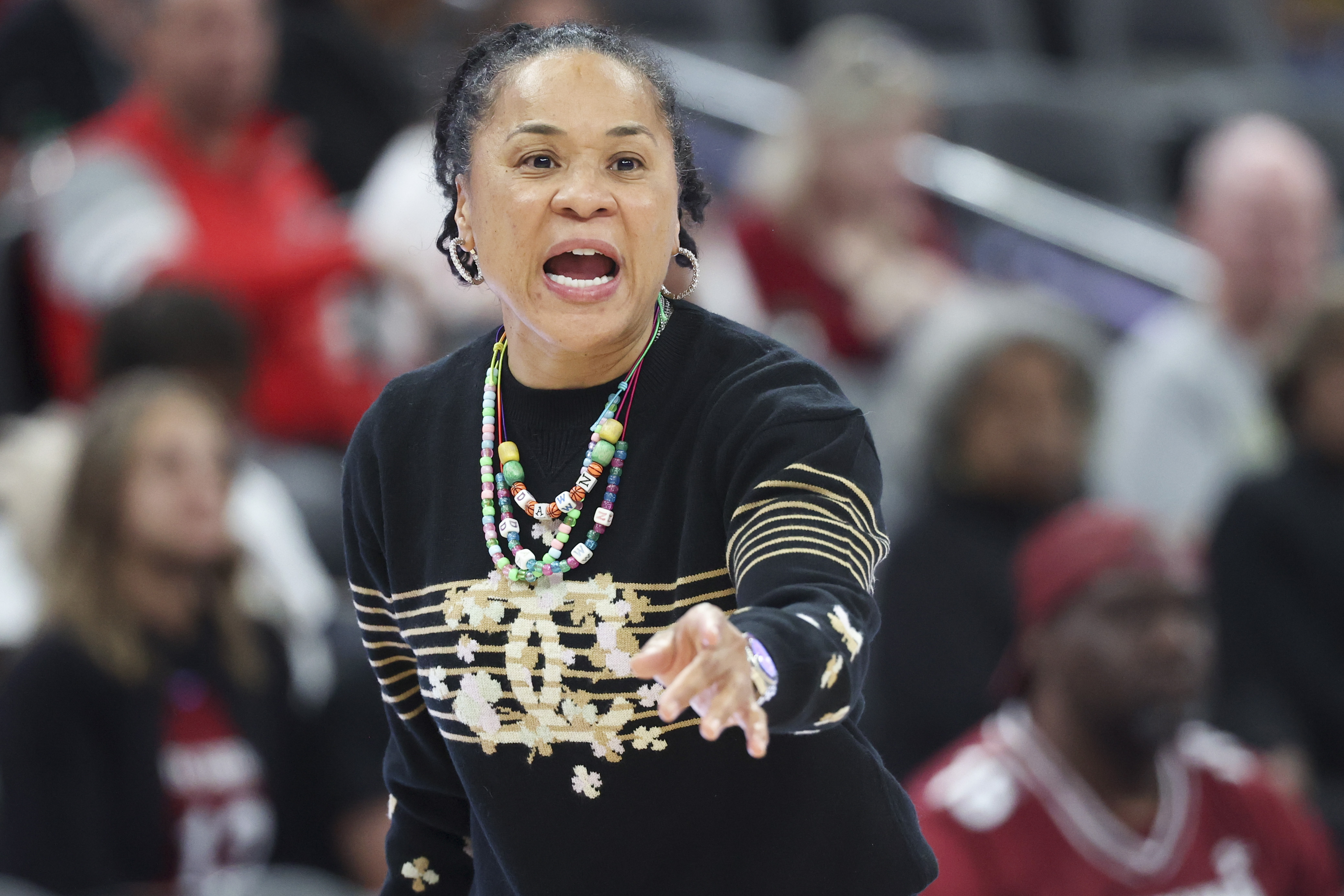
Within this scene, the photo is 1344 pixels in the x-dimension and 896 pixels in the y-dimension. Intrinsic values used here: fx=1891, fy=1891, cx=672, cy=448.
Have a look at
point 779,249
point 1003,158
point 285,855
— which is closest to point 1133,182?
point 1003,158

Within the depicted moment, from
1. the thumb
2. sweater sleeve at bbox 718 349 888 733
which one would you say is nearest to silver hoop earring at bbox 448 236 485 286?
sweater sleeve at bbox 718 349 888 733

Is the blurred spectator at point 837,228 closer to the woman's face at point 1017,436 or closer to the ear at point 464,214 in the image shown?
the woman's face at point 1017,436

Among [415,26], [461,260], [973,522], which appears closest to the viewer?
[461,260]

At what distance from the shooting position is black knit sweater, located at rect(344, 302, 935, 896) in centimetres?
140

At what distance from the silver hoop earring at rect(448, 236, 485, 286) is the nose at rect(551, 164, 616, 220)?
15cm

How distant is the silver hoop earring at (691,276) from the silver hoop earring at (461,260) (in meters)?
0.15

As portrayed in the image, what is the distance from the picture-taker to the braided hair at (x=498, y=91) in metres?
1.46

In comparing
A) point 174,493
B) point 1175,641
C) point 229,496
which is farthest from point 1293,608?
point 174,493

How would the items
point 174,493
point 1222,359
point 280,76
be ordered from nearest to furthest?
point 174,493 < point 1222,359 < point 280,76

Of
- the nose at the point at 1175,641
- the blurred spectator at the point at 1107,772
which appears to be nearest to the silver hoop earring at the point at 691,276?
the blurred spectator at the point at 1107,772

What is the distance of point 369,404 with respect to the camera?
381 cm

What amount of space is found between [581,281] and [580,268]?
0.02 meters

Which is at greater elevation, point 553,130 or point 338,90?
point 338,90

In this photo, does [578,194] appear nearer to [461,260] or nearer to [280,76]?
[461,260]
